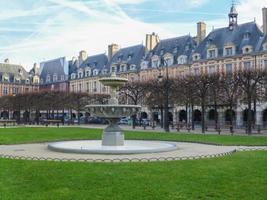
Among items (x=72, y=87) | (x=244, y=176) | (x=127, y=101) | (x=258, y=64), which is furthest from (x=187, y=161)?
(x=72, y=87)

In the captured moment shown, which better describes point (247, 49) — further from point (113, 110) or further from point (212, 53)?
point (113, 110)

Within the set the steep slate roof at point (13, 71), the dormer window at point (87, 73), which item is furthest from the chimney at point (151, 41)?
the steep slate roof at point (13, 71)

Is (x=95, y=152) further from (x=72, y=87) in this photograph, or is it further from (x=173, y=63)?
(x=72, y=87)

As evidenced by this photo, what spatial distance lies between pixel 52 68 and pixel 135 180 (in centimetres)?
10219

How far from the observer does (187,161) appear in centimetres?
1509

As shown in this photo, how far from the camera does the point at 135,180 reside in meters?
11.4

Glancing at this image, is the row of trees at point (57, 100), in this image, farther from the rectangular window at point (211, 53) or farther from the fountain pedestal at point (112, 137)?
the fountain pedestal at point (112, 137)

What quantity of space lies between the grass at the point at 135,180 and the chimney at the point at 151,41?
70.2 m

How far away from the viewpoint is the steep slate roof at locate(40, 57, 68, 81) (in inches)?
4227

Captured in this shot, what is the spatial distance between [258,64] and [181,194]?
182ft

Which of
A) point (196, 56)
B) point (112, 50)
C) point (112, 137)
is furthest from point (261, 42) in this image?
point (112, 137)

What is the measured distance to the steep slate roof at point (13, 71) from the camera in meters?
108

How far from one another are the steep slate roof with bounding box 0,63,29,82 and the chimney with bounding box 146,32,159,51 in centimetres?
4289

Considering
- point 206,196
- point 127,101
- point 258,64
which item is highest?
point 258,64
